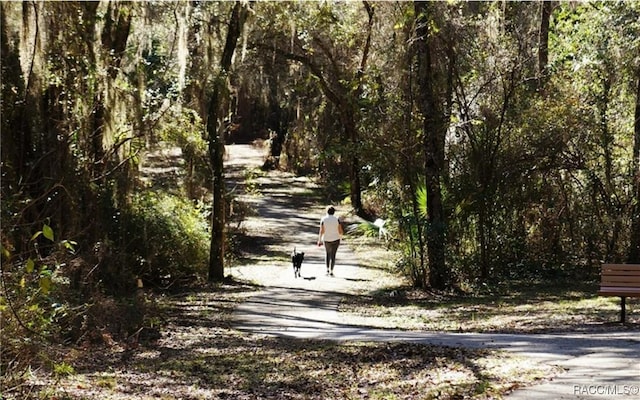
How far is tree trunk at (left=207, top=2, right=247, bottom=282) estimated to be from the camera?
55.0 feet

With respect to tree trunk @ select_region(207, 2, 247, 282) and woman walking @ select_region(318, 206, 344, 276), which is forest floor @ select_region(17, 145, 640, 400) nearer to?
tree trunk @ select_region(207, 2, 247, 282)

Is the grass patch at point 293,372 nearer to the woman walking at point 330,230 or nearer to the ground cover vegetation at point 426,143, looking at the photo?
the ground cover vegetation at point 426,143

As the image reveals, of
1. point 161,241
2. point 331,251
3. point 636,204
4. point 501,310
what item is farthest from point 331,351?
point 636,204

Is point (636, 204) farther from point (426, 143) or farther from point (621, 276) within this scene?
point (621, 276)

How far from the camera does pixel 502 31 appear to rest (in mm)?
18125

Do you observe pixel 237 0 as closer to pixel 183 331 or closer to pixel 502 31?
pixel 502 31

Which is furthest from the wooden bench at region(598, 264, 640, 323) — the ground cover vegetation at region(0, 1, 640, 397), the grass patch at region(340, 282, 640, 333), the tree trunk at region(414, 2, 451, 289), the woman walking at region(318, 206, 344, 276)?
the woman walking at region(318, 206, 344, 276)

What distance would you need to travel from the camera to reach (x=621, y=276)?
10.6 m

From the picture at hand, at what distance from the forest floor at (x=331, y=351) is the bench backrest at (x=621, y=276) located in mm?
552

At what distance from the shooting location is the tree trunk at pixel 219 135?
16.8 meters

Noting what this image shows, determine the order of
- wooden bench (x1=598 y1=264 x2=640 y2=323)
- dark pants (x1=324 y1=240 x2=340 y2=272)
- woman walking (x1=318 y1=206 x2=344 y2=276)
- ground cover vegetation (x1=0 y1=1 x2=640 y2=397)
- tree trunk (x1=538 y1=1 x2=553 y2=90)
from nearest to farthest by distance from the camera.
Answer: wooden bench (x1=598 y1=264 x2=640 y2=323), ground cover vegetation (x1=0 y1=1 x2=640 y2=397), tree trunk (x1=538 y1=1 x2=553 y2=90), woman walking (x1=318 y1=206 x2=344 y2=276), dark pants (x1=324 y1=240 x2=340 y2=272)

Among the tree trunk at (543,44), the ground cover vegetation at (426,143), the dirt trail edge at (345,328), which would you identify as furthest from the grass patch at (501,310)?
the tree trunk at (543,44)

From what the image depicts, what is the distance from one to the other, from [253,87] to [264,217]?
886 centimetres

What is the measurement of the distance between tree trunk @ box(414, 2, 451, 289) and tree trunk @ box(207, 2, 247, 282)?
12.5ft
